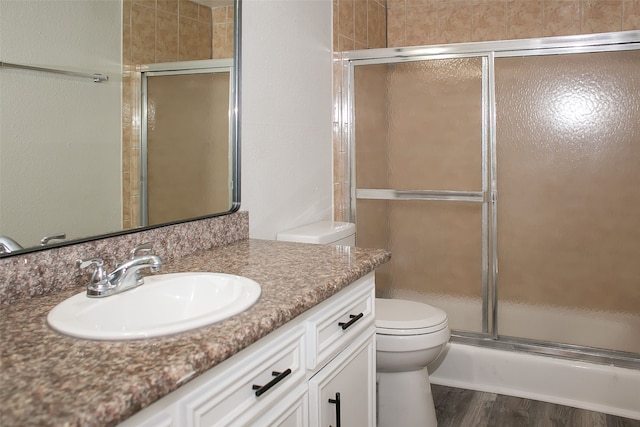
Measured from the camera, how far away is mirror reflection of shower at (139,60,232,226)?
1534mm

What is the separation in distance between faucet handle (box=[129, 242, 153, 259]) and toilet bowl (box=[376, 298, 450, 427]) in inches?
42.3

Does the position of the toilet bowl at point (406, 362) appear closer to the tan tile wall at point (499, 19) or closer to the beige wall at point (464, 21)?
the beige wall at point (464, 21)

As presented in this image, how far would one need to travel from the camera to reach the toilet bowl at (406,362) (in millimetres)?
2182

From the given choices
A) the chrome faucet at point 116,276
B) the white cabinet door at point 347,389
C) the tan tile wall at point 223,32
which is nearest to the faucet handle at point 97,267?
the chrome faucet at point 116,276

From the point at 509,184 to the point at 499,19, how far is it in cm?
132

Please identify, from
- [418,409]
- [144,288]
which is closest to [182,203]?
[144,288]

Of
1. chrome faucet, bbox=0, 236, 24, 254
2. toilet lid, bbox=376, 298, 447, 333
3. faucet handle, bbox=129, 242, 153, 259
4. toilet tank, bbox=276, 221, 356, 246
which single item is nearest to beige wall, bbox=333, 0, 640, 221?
toilet tank, bbox=276, 221, 356, 246

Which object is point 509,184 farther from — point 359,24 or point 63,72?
point 63,72

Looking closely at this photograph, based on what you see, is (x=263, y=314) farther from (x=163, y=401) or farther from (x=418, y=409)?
(x=418, y=409)

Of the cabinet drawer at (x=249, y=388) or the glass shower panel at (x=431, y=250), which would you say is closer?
the cabinet drawer at (x=249, y=388)

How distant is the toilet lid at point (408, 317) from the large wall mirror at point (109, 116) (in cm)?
84

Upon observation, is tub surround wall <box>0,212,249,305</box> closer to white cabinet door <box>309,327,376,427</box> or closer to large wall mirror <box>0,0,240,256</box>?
large wall mirror <box>0,0,240,256</box>

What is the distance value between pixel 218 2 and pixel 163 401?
1.45 metres

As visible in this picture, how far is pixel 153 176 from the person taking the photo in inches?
61.4
